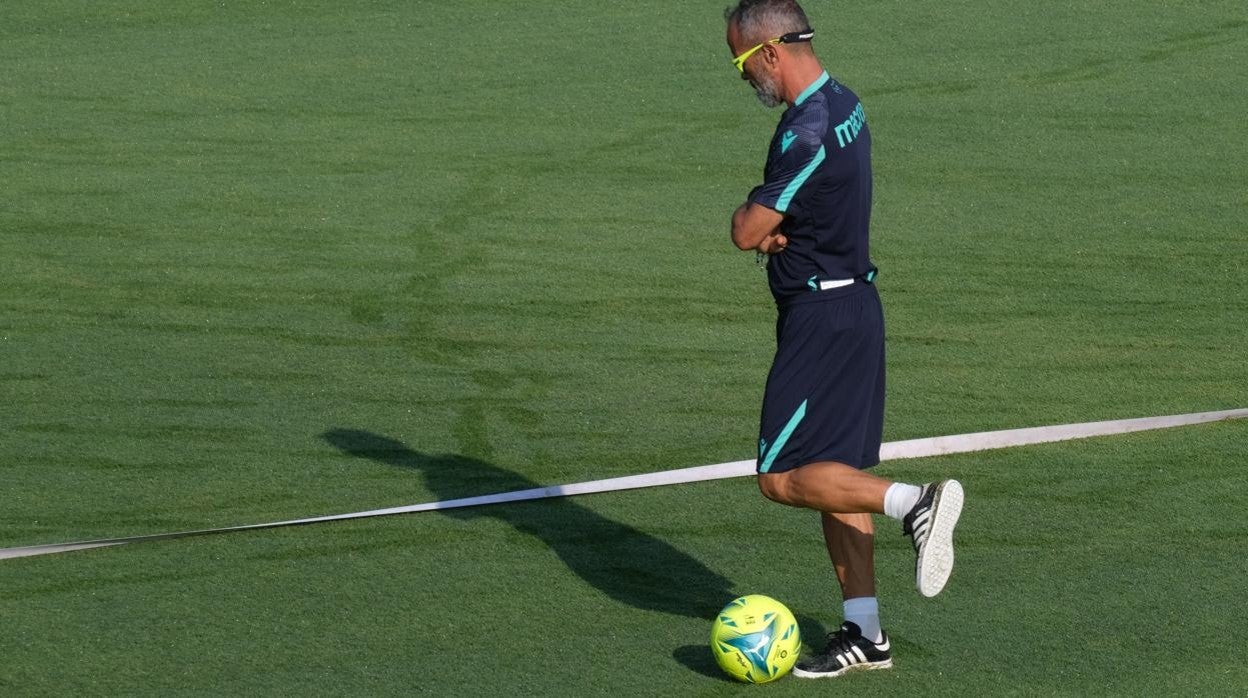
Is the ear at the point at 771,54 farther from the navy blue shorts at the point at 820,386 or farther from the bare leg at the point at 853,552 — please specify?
the bare leg at the point at 853,552

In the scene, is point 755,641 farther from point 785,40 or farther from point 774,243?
point 785,40

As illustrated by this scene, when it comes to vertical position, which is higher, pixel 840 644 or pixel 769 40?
pixel 769 40

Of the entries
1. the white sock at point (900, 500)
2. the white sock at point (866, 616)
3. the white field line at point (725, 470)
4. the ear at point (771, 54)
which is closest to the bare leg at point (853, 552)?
the white sock at point (866, 616)

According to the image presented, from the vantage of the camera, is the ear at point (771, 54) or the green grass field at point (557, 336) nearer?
the ear at point (771, 54)

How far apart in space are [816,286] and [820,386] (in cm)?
34

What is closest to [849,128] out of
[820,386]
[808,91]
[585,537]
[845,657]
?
[808,91]

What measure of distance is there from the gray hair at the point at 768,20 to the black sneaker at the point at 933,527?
159 cm

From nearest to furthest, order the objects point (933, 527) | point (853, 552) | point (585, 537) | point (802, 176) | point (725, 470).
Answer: point (933, 527) → point (802, 176) → point (853, 552) → point (585, 537) → point (725, 470)

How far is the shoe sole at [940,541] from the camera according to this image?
5.56 metres

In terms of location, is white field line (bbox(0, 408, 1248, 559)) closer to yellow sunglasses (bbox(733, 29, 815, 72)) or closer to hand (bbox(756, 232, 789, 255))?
hand (bbox(756, 232, 789, 255))

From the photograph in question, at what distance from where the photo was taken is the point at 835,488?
569 cm

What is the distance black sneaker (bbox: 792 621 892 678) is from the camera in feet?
19.5

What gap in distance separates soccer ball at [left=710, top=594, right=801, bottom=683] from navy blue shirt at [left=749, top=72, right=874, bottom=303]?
3.57 ft

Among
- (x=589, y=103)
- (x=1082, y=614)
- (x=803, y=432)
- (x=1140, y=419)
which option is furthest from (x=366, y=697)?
(x=589, y=103)
